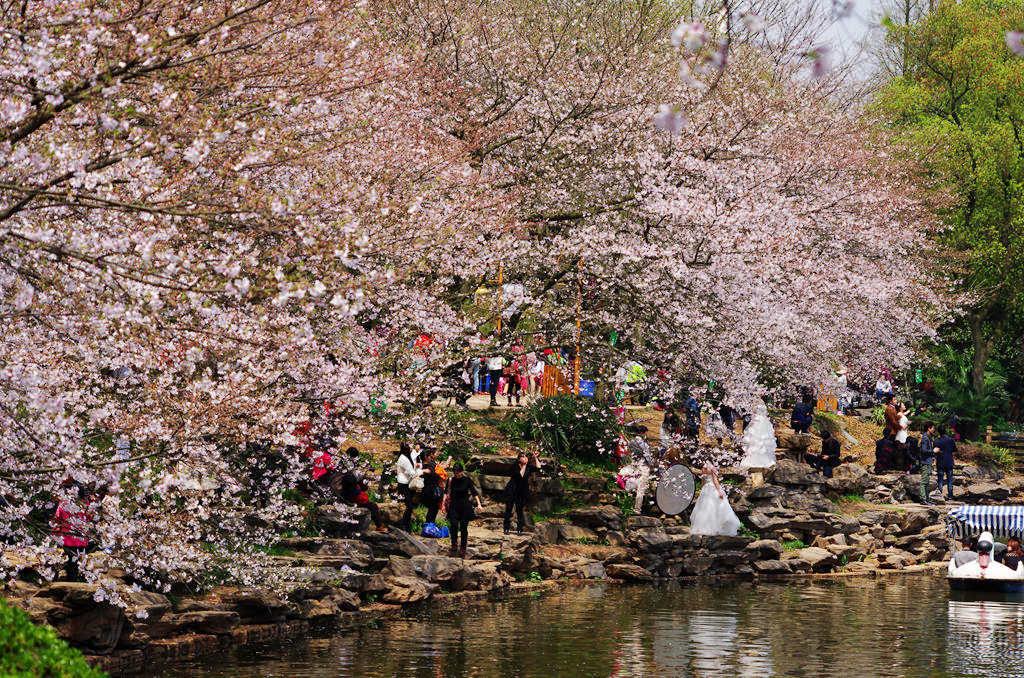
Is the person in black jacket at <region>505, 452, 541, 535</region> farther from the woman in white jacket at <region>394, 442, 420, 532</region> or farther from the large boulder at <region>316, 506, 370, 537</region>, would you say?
the large boulder at <region>316, 506, 370, 537</region>

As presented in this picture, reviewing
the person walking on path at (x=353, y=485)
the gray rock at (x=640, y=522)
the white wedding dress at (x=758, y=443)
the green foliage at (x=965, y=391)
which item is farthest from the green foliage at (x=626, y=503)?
the green foliage at (x=965, y=391)

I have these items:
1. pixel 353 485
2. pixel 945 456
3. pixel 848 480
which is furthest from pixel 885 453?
pixel 353 485

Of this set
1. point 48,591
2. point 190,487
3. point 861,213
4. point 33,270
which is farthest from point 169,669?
point 861,213

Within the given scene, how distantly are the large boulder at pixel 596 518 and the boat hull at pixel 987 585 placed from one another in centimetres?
717

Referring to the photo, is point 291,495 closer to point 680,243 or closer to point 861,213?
point 680,243

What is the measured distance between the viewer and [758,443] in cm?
3259

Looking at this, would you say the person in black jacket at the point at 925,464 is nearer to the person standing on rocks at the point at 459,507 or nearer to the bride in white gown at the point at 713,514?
the bride in white gown at the point at 713,514

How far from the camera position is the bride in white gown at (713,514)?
2744 centimetres

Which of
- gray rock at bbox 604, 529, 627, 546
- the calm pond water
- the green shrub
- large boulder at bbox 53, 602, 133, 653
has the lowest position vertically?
the calm pond water

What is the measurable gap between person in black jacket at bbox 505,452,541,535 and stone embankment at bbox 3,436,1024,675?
1.72 ft

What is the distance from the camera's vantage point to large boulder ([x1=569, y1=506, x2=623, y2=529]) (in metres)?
27.1

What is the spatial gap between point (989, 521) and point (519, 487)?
1128 cm

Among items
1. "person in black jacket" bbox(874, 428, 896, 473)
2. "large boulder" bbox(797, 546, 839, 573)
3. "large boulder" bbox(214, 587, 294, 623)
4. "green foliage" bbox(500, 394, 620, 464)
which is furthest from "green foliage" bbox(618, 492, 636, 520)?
"large boulder" bbox(214, 587, 294, 623)

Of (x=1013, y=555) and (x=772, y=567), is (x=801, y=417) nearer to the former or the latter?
(x=772, y=567)
